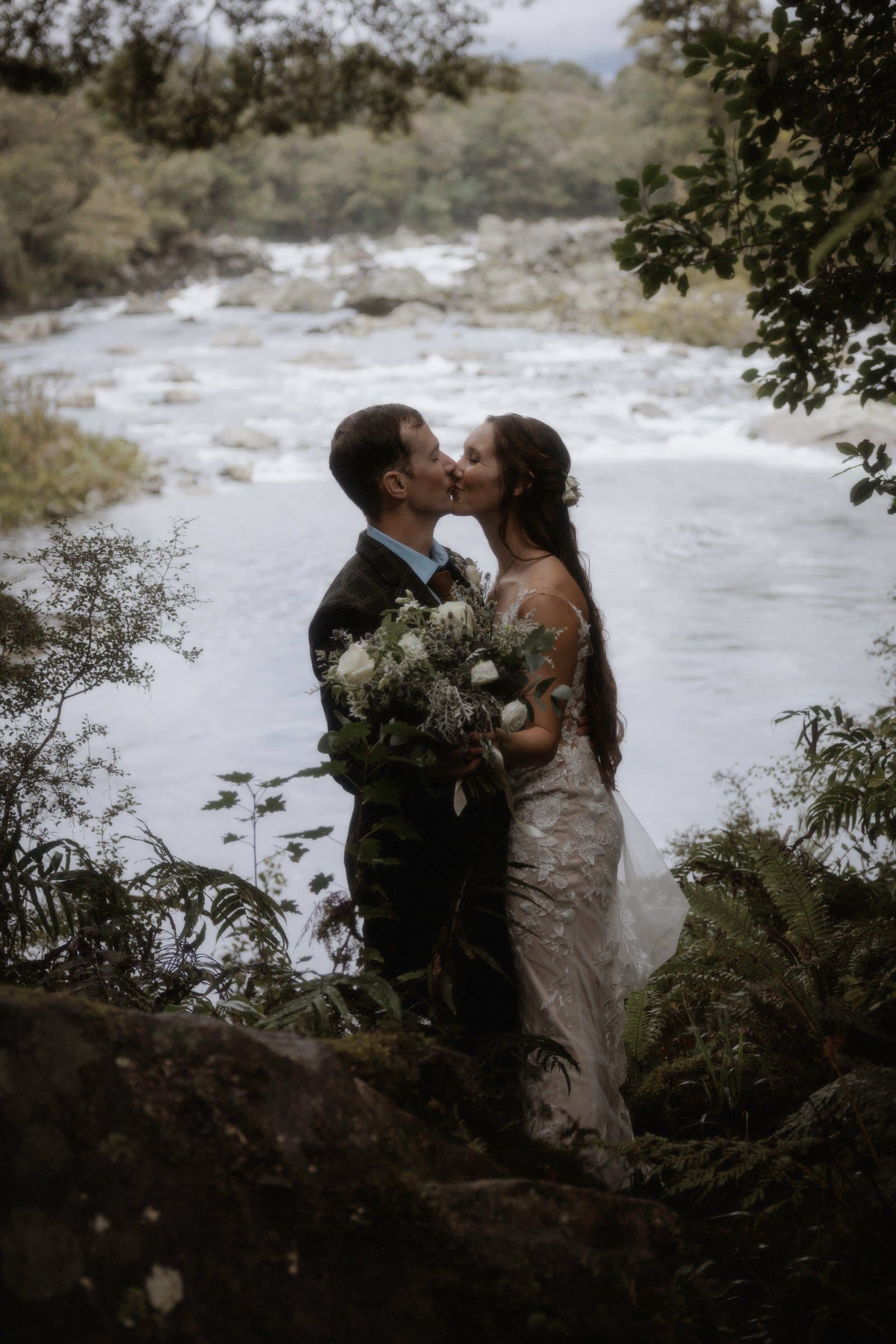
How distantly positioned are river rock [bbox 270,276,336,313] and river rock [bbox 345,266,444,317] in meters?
0.52

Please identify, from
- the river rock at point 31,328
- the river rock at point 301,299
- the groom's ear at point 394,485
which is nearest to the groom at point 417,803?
the groom's ear at point 394,485

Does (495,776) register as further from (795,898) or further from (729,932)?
(795,898)

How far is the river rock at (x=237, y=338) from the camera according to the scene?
16797 millimetres

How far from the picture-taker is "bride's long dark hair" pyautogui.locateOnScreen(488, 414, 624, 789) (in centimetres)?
269

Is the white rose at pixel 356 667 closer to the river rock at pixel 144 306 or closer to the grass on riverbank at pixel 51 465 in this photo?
the grass on riverbank at pixel 51 465

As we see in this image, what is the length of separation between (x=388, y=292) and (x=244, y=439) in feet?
32.6

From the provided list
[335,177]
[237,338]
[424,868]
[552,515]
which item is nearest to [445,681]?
[424,868]

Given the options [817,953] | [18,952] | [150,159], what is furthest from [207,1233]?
[150,159]

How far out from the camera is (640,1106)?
331cm

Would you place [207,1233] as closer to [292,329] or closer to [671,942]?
[671,942]

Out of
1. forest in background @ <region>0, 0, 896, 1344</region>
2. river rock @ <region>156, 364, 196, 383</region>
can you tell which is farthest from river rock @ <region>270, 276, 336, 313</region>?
forest in background @ <region>0, 0, 896, 1344</region>

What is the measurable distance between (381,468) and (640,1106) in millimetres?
2148

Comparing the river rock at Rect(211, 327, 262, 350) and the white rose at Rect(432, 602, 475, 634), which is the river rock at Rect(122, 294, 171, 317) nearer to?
the river rock at Rect(211, 327, 262, 350)

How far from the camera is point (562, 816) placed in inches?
104
